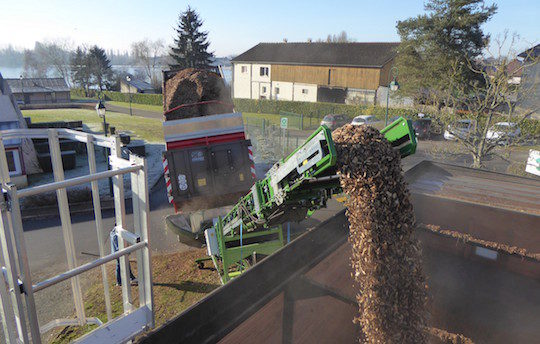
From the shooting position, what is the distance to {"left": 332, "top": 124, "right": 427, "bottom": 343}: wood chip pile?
3537 millimetres

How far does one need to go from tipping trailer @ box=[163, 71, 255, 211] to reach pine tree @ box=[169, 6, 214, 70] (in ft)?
101

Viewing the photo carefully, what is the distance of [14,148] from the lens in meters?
13.3

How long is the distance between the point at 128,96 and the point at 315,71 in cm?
2713

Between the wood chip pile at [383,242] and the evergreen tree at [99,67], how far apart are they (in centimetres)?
6197

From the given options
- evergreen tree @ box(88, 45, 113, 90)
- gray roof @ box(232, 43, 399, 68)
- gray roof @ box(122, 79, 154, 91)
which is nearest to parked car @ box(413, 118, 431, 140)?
gray roof @ box(232, 43, 399, 68)

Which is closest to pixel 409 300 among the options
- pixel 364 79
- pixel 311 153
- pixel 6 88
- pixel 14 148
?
pixel 311 153

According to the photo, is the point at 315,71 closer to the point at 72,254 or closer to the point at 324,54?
the point at 324,54

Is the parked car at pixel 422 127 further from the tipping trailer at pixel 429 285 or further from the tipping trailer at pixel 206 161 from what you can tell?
the tipping trailer at pixel 206 161

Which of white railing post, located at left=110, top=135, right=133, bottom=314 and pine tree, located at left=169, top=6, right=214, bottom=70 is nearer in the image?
white railing post, located at left=110, top=135, right=133, bottom=314

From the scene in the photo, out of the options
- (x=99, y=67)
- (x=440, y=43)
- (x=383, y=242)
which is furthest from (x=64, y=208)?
(x=99, y=67)

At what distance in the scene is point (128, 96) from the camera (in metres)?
48.5

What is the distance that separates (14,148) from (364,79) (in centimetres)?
2995

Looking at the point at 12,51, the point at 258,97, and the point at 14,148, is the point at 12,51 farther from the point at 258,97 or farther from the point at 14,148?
the point at 14,148

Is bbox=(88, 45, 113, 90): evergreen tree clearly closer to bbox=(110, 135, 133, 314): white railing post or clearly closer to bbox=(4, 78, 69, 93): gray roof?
bbox=(4, 78, 69, 93): gray roof
